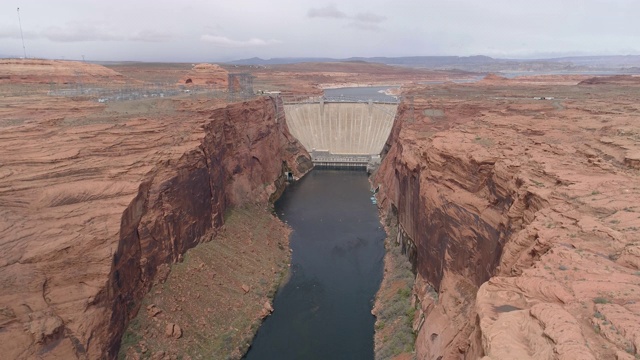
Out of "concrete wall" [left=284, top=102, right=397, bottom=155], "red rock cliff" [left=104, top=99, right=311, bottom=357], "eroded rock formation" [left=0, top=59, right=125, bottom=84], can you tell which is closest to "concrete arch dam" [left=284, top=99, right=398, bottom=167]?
"concrete wall" [left=284, top=102, right=397, bottom=155]

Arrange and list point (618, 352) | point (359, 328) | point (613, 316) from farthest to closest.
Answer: point (359, 328), point (613, 316), point (618, 352)

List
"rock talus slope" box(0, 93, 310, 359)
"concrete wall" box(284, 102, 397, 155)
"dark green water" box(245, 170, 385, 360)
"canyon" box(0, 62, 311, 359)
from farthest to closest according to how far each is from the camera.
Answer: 1. "concrete wall" box(284, 102, 397, 155)
2. "dark green water" box(245, 170, 385, 360)
3. "canyon" box(0, 62, 311, 359)
4. "rock talus slope" box(0, 93, 310, 359)

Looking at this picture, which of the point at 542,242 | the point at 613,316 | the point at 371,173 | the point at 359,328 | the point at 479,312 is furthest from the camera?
the point at 371,173

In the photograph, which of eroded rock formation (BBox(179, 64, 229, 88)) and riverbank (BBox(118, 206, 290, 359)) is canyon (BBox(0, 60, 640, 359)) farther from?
eroded rock formation (BBox(179, 64, 229, 88))

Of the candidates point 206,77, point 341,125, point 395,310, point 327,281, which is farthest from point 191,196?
point 206,77

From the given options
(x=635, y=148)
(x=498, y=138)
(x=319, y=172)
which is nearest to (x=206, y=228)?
(x=498, y=138)

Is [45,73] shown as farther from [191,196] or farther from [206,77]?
[191,196]

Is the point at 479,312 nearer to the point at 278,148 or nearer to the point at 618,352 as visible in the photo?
the point at 618,352
